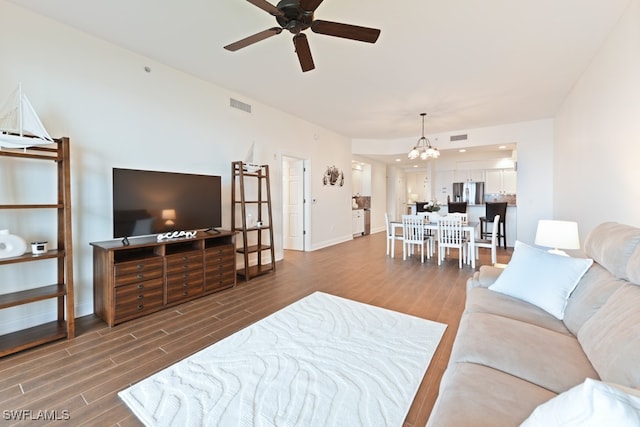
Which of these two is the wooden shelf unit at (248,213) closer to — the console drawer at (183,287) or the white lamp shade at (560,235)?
the console drawer at (183,287)

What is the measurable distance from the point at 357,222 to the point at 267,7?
23.7 feet

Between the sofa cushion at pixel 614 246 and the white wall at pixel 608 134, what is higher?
the white wall at pixel 608 134

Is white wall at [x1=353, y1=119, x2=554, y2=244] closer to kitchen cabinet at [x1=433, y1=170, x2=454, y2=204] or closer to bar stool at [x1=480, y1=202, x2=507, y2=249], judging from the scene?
bar stool at [x1=480, y1=202, x2=507, y2=249]

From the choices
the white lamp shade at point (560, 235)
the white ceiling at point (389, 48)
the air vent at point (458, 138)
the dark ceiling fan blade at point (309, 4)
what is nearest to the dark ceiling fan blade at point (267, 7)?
the dark ceiling fan blade at point (309, 4)

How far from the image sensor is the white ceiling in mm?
2494

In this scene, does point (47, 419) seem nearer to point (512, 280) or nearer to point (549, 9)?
point (512, 280)

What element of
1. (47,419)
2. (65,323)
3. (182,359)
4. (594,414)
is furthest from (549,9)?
(65,323)

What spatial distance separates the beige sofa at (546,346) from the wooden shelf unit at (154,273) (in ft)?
9.48

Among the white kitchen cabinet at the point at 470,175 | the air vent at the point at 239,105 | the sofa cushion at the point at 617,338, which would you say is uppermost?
the air vent at the point at 239,105

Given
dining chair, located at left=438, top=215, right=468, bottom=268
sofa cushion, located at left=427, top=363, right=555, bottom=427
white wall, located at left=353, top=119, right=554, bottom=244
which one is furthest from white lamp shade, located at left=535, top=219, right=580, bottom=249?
white wall, located at left=353, top=119, right=554, bottom=244

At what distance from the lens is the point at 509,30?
9.18ft

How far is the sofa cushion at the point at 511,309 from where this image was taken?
1.72 m

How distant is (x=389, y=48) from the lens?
10.2 feet

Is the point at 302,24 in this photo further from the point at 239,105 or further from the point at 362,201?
the point at 362,201
